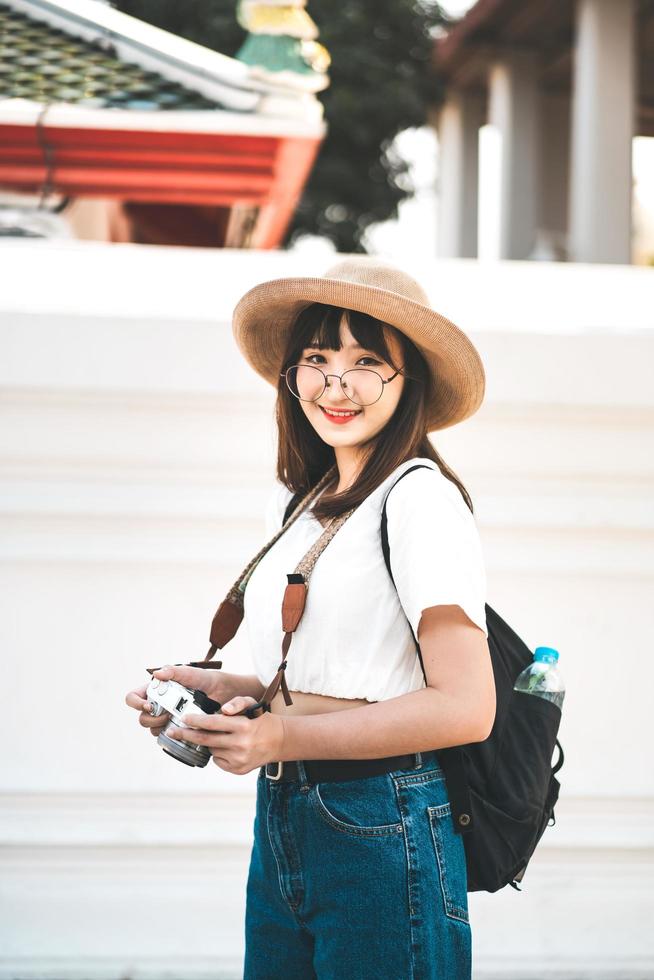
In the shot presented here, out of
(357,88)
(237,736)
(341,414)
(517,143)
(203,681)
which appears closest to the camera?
(237,736)

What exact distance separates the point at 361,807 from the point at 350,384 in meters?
0.54

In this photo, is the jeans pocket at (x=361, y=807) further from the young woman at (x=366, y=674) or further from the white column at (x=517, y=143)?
the white column at (x=517, y=143)

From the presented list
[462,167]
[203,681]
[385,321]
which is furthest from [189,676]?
[462,167]

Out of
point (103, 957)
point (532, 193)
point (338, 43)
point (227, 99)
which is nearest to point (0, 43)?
point (227, 99)

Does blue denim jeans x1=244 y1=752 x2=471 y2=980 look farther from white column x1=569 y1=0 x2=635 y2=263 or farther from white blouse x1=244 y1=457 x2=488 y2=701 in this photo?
white column x1=569 y1=0 x2=635 y2=263

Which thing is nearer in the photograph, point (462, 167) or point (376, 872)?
point (376, 872)

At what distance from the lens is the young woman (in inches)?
53.3

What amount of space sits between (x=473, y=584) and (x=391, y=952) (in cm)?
48

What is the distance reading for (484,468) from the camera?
2.37 meters

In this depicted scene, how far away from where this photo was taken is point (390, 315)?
144cm

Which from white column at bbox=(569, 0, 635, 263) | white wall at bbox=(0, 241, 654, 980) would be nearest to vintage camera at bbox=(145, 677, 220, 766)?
white wall at bbox=(0, 241, 654, 980)

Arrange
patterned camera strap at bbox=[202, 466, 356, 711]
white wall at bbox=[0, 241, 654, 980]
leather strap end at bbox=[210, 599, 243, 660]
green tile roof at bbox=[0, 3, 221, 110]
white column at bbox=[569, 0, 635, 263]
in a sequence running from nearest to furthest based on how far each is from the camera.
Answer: patterned camera strap at bbox=[202, 466, 356, 711], leather strap end at bbox=[210, 599, 243, 660], white wall at bbox=[0, 241, 654, 980], green tile roof at bbox=[0, 3, 221, 110], white column at bbox=[569, 0, 635, 263]

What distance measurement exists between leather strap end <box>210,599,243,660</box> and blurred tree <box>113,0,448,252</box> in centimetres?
1219

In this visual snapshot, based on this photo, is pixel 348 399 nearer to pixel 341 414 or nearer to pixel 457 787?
pixel 341 414
